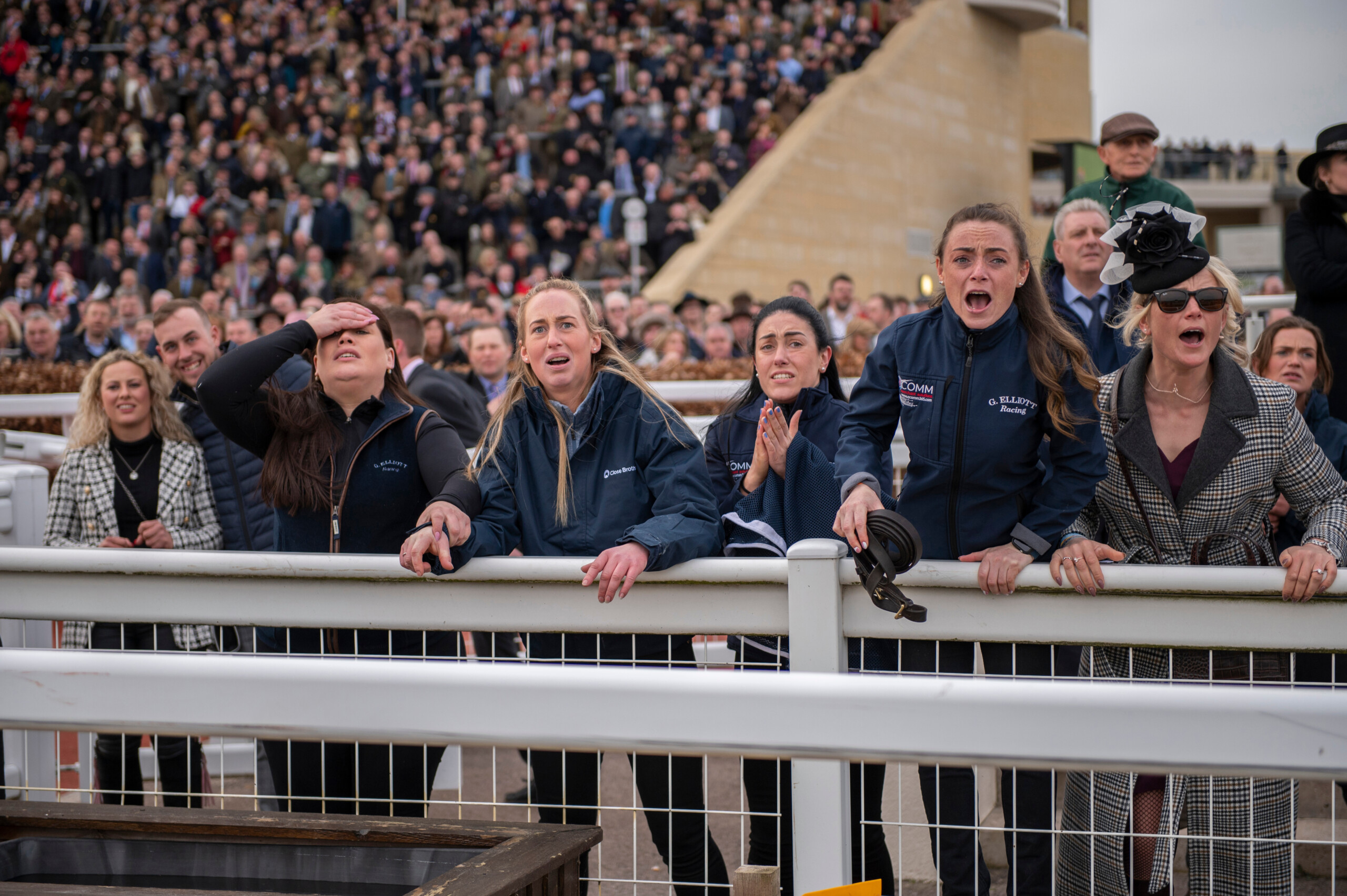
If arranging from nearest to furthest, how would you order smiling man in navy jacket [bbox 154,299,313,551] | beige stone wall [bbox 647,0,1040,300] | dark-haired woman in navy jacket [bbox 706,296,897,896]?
dark-haired woman in navy jacket [bbox 706,296,897,896] → smiling man in navy jacket [bbox 154,299,313,551] → beige stone wall [bbox 647,0,1040,300]

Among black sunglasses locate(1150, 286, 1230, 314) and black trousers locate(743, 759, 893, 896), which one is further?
black sunglasses locate(1150, 286, 1230, 314)

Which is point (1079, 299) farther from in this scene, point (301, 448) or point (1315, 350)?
point (301, 448)

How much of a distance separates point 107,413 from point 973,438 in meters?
3.23

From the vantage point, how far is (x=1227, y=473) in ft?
9.62

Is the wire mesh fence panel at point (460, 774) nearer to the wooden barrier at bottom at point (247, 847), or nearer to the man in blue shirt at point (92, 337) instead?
the wooden barrier at bottom at point (247, 847)

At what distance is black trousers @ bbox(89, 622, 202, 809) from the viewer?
4.01m

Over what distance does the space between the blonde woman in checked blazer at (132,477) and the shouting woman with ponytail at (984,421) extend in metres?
2.60

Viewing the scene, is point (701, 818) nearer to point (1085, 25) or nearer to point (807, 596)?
point (807, 596)

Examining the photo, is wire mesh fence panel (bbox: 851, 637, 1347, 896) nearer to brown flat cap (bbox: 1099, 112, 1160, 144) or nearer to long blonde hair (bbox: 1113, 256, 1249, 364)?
long blonde hair (bbox: 1113, 256, 1249, 364)

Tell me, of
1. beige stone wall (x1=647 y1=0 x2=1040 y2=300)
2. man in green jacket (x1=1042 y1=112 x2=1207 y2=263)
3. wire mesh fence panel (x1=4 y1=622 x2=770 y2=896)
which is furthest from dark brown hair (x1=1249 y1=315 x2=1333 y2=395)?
beige stone wall (x1=647 y1=0 x2=1040 y2=300)

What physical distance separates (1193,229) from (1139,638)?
4.37ft

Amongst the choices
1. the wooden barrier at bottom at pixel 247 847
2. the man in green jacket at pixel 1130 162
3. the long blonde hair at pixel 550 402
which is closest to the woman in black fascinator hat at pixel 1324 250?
the man in green jacket at pixel 1130 162

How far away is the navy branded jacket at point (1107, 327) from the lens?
424cm

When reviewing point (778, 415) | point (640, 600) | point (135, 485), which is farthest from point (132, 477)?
point (640, 600)
